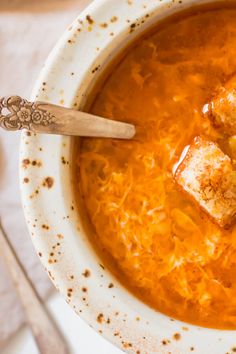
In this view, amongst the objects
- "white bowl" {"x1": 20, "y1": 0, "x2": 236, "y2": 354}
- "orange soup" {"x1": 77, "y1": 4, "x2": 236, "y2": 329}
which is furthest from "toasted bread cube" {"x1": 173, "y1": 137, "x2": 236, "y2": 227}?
"white bowl" {"x1": 20, "y1": 0, "x2": 236, "y2": 354}

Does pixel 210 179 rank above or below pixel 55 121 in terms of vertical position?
below

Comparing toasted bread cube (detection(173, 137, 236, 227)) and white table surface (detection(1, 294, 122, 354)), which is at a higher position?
white table surface (detection(1, 294, 122, 354))

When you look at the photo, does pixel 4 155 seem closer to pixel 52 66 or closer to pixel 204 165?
pixel 52 66

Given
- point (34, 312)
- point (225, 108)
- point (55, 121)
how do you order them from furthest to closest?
point (34, 312)
point (225, 108)
point (55, 121)

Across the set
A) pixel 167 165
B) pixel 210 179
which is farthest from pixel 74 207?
pixel 210 179

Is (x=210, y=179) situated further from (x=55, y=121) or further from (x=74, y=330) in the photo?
(x=74, y=330)

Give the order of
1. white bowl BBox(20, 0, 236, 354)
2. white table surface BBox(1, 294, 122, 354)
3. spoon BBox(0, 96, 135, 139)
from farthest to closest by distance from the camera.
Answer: white table surface BBox(1, 294, 122, 354)
white bowl BBox(20, 0, 236, 354)
spoon BBox(0, 96, 135, 139)

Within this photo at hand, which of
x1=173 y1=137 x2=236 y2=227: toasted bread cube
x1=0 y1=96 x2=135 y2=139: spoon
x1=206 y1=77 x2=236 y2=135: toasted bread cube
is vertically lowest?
x1=173 y1=137 x2=236 y2=227: toasted bread cube

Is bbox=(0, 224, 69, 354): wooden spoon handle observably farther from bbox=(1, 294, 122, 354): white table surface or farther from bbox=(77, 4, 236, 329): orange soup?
bbox=(77, 4, 236, 329): orange soup
